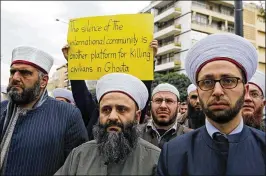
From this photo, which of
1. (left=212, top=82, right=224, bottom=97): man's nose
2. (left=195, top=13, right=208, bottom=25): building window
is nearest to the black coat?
(left=212, top=82, right=224, bottom=97): man's nose

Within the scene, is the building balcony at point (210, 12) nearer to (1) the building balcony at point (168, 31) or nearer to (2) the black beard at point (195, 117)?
(1) the building balcony at point (168, 31)

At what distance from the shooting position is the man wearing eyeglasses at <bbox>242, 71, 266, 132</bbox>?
3.13 metres

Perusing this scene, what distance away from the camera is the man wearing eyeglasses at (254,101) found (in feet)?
10.3

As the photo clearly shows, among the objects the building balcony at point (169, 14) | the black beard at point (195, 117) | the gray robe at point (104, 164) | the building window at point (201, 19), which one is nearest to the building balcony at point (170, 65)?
the building window at point (201, 19)

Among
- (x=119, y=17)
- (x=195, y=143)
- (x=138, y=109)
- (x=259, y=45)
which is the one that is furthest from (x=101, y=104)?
(x=259, y=45)

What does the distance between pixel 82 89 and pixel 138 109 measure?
1.04 meters

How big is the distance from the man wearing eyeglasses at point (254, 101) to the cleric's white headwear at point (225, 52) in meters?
1.13

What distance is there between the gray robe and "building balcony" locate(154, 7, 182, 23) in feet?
136

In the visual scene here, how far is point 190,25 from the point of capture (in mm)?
40625

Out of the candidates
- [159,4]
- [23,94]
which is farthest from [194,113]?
[159,4]

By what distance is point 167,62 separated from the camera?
43.9m

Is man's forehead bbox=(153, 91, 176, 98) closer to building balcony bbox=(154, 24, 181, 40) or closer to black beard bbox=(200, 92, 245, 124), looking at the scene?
black beard bbox=(200, 92, 245, 124)

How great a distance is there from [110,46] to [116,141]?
144 centimetres

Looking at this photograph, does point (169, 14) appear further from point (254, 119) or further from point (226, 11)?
point (254, 119)
